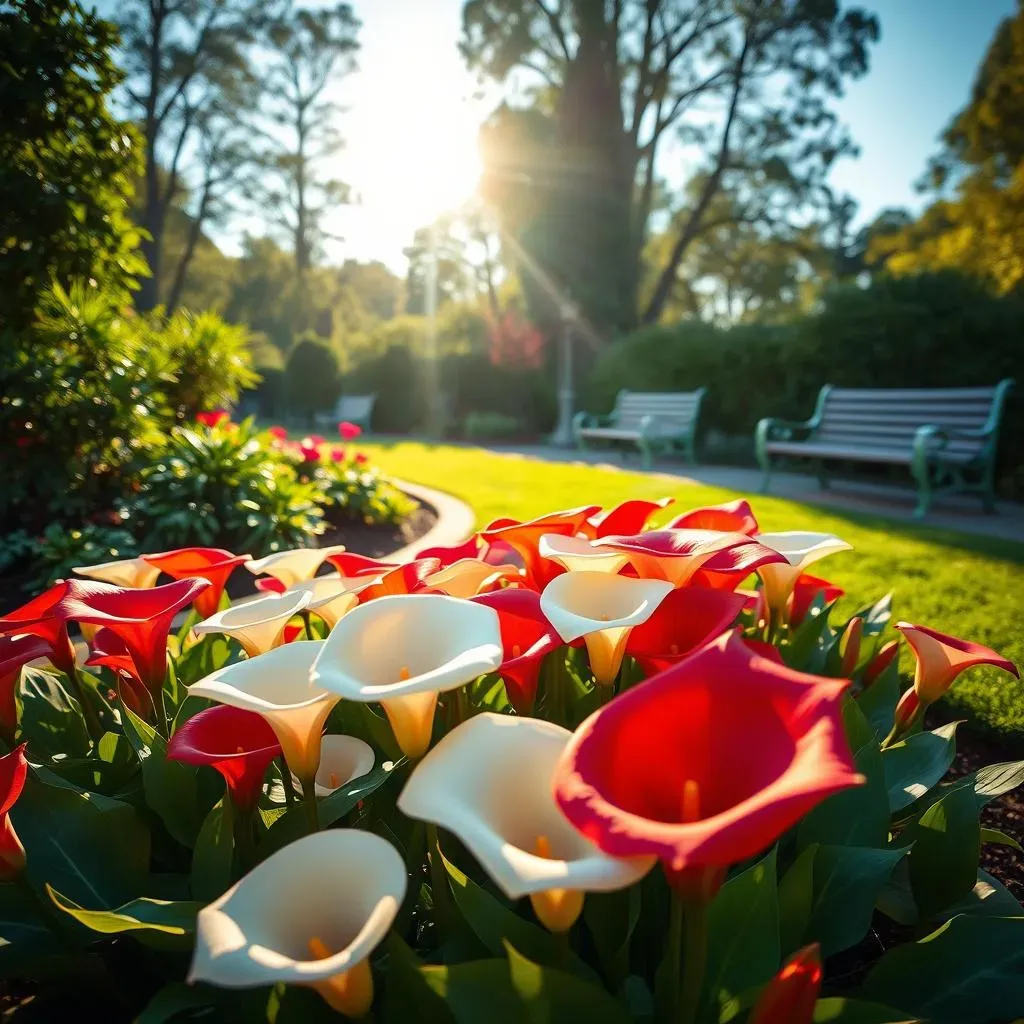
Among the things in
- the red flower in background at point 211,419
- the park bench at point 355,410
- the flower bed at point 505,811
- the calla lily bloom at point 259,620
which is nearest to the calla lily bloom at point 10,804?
the flower bed at point 505,811

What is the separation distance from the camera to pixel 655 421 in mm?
10258

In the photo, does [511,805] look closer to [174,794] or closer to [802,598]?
[174,794]

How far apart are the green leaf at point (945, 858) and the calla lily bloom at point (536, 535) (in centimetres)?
67

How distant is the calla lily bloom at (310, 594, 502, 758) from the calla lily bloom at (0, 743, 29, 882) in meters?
0.34

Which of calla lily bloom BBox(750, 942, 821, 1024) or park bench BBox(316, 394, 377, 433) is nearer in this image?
calla lily bloom BBox(750, 942, 821, 1024)

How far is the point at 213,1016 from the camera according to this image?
0.80 meters

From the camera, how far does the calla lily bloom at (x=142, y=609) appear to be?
1.01 meters

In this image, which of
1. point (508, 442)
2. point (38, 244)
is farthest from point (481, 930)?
point (508, 442)

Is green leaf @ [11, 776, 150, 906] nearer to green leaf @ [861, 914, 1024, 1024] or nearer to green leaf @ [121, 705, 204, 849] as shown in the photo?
green leaf @ [121, 705, 204, 849]

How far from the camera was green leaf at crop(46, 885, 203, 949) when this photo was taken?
2.31ft

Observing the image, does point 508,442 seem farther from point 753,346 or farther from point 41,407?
point 41,407

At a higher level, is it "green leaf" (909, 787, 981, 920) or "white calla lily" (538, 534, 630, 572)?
"white calla lily" (538, 534, 630, 572)

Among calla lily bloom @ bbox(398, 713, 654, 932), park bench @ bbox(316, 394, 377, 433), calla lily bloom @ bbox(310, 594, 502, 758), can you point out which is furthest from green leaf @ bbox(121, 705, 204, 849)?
park bench @ bbox(316, 394, 377, 433)

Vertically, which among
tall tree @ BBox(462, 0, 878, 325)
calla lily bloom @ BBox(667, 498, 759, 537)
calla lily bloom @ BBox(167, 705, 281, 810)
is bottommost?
calla lily bloom @ BBox(167, 705, 281, 810)
